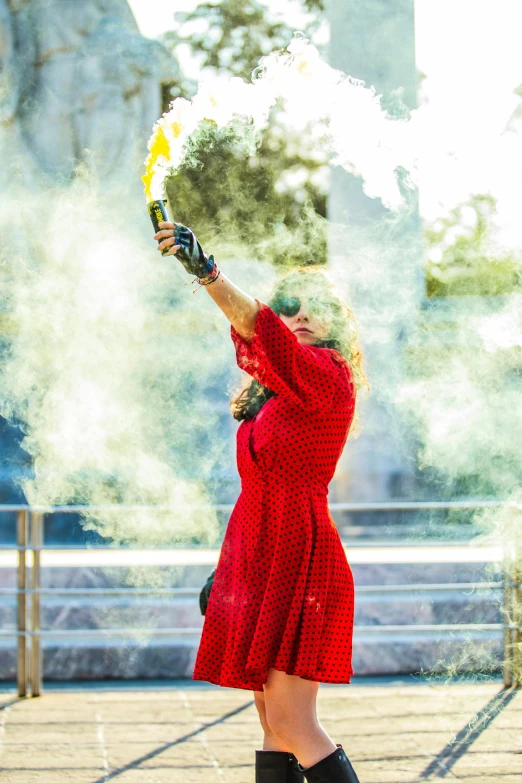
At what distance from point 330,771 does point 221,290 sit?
3.30ft

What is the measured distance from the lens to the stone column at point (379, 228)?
3.62m

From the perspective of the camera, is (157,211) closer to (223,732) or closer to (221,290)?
(221,290)

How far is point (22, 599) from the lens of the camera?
418cm

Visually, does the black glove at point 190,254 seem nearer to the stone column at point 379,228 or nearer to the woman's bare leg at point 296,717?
the woman's bare leg at point 296,717

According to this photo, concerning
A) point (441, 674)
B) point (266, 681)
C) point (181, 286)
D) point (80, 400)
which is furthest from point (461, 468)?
point (266, 681)

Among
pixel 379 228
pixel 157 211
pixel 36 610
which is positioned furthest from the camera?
pixel 36 610

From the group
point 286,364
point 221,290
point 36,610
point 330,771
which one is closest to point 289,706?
point 330,771

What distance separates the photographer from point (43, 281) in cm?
445

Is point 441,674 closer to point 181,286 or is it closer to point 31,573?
point 31,573

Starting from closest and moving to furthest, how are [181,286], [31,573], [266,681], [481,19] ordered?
[266,681], [481,19], [31,573], [181,286]

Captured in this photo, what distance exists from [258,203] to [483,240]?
114cm

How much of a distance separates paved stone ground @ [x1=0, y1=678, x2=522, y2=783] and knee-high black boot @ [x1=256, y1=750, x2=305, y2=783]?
0.88 metres

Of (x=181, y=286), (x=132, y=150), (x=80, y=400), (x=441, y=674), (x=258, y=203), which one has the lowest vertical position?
(x=441, y=674)

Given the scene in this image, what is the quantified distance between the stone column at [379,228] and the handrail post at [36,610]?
1.72 meters
